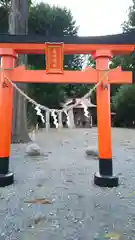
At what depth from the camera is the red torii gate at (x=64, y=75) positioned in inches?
130

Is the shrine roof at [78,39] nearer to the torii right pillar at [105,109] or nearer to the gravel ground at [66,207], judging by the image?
the torii right pillar at [105,109]

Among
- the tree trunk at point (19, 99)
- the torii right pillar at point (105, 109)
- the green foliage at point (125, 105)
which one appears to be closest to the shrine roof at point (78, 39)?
the torii right pillar at point (105, 109)

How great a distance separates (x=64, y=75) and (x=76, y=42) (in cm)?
47

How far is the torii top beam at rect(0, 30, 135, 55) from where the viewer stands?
3.29m

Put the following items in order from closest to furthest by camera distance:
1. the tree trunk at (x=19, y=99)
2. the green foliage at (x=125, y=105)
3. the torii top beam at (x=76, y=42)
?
the torii top beam at (x=76, y=42) → the tree trunk at (x=19, y=99) → the green foliage at (x=125, y=105)

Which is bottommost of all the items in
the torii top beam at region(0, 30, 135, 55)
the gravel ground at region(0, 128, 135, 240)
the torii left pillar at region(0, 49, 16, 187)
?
the gravel ground at region(0, 128, 135, 240)

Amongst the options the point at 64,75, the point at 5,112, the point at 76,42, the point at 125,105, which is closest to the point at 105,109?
the point at 64,75

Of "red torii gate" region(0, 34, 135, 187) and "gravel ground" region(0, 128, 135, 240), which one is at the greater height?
"red torii gate" region(0, 34, 135, 187)

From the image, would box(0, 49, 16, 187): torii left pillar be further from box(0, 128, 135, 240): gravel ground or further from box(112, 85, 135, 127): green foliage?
box(112, 85, 135, 127): green foliage

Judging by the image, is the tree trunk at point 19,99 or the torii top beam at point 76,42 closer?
the torii top beam at point 76,42

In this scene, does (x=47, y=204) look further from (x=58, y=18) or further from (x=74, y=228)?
(x=58, y=18)

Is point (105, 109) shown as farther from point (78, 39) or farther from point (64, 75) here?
point (78, 39)

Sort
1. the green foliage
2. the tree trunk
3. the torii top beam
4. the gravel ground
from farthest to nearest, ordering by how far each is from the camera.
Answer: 1. the green foliage
2. the tree trunk
3. the torii top beam
4. the gravel ground

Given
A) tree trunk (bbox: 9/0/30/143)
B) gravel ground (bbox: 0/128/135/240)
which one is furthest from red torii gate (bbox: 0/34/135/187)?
tree trunk (bbox: 9/0/30/143)
